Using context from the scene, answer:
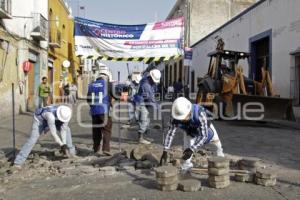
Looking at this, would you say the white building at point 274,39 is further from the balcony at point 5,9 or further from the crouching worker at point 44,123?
the crouching worker at point 44,123

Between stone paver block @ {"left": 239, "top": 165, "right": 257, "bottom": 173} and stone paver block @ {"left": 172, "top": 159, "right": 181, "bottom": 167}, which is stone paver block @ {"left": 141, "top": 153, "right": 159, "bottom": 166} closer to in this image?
stone paver block @ {"left": 172, "top": 159, "right": 181, "bottom": 167}

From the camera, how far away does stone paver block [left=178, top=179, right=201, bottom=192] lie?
5.95m

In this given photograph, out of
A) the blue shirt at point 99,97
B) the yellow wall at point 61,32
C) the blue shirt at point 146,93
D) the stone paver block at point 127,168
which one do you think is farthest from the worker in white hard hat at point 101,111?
the yellow wall at point 61,32

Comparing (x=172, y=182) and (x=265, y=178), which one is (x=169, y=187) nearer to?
(x=172, y=182)

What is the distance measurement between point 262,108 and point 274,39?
5711 millimetres

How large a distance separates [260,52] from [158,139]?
11.7m

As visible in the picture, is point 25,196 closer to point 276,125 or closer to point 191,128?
point 191,128

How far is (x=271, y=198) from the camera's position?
567 cm

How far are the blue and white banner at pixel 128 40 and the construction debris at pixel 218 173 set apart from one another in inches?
163

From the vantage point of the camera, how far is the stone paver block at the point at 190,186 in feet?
19.5

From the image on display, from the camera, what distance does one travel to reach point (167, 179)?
5957 mm

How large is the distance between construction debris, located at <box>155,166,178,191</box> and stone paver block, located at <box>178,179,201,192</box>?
9cm

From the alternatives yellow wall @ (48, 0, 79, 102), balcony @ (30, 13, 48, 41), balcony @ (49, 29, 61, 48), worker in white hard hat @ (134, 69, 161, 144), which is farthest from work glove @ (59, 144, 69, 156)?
balcony @ (49, 29, 61, 48)

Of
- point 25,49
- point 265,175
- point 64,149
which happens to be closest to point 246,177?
point 265,175
